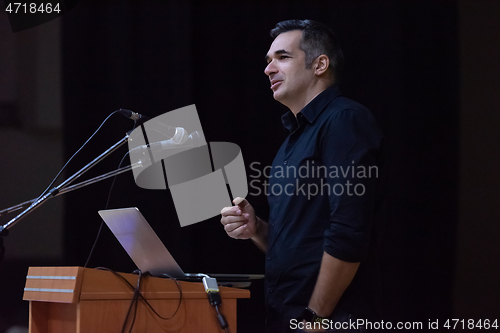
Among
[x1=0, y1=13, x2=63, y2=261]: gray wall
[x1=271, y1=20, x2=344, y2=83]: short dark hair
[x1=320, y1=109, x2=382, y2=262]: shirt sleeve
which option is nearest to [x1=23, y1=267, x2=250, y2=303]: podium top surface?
[x1=320, y1=109, x2=382, y2=262]: shirt sleeve

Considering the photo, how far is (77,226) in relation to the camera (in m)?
2.24

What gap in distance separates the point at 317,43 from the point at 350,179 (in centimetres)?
61

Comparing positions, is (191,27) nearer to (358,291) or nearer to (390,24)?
(390,24)

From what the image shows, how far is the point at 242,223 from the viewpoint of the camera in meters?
1.53

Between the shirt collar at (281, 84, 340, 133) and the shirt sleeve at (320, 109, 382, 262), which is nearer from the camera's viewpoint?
the shirt sleeve at (320, 109, 382, 262)

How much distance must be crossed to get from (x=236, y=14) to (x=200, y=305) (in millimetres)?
1545

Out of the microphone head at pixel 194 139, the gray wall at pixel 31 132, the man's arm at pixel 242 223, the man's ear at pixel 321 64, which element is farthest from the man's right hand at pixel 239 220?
the gray wall at pixel 31 132

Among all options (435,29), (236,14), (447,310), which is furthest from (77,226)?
(435,29)

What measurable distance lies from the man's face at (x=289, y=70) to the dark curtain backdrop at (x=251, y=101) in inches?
19.1

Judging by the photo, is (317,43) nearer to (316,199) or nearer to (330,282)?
(316,199)

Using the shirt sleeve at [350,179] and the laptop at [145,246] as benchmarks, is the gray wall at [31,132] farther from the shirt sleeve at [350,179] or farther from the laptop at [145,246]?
the shirt sleeve at [350,179]

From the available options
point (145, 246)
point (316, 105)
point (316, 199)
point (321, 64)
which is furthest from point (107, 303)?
point (321, 64)

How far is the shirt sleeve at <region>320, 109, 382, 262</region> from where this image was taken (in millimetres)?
1208

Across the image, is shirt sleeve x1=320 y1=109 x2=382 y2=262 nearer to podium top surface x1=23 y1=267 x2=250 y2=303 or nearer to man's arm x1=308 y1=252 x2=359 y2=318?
man's arm x1=308 y1=252 x2=359 y2=318
